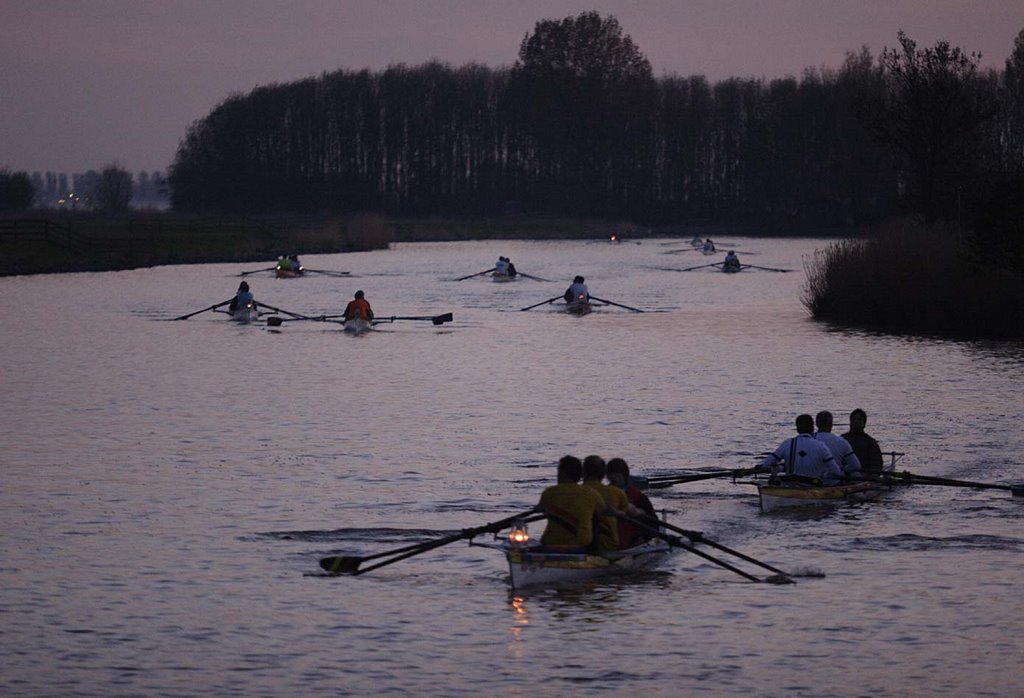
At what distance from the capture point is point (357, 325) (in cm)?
5297

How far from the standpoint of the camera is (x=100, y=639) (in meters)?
15.6

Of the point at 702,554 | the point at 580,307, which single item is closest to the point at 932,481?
the point at 702,554

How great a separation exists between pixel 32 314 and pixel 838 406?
124ft

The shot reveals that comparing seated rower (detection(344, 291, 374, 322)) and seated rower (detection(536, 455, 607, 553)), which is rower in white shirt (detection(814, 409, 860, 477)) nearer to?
seated rower (detection(536, 455, 607, 553))

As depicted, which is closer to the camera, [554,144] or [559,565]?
[559,565]

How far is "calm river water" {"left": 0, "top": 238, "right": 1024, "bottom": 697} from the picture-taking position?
14836 millimetres

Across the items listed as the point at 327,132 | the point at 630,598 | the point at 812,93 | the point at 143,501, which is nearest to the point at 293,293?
the point at 143,501

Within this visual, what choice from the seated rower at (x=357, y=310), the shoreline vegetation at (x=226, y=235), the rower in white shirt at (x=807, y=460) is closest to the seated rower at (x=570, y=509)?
the rower in white shirt at (x=807, y=460)

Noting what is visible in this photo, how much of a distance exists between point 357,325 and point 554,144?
130m

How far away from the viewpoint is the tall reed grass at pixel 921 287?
48875 millimetres

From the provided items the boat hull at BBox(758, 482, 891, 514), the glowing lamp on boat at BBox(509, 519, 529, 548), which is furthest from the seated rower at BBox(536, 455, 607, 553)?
the boat hull at BBox(758, 482, 891, 514)

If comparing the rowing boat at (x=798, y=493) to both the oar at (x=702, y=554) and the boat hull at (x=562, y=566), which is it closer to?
the oar at (x=702, y=554)

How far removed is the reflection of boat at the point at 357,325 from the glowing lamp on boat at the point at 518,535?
118 ft

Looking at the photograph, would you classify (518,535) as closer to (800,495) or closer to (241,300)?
(800,495)
